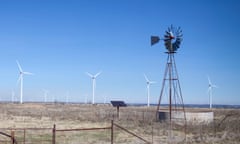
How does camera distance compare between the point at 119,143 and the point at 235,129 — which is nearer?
the point at 119,143

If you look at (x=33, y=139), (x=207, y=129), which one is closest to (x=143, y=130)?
(x=207, y=129)

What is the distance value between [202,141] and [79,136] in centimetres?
713

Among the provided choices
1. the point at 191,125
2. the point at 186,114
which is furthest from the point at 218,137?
the point at 186,114

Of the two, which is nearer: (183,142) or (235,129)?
(183,142)

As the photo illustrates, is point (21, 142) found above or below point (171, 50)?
below

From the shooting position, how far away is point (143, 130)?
1049 inches

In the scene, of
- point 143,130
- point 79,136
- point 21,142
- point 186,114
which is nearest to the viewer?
point 21,142

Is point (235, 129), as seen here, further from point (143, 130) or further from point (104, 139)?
point (104, 139)

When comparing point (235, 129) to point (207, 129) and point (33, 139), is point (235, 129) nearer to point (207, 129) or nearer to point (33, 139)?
point (207, 129)

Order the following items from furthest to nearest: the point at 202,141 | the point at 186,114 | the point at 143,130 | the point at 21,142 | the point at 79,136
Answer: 1. the point at 186,114
2. the point at 143,130
3. the point at 79,136
4. the point at 202,141
5. the point at 21,142

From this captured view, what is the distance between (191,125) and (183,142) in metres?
9.24

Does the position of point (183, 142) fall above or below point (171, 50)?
below

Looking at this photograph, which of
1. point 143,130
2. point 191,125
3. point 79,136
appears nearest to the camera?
point 79,136

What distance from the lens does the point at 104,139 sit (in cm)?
2212
